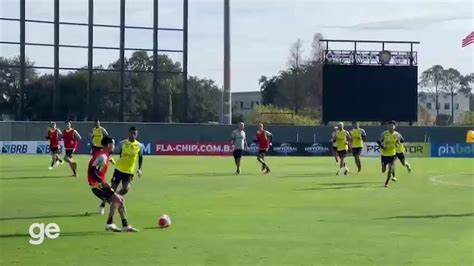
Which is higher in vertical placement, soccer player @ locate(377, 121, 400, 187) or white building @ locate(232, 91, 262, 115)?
white building @ locate(232, 91, 262, 115)

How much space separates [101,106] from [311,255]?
52.6m

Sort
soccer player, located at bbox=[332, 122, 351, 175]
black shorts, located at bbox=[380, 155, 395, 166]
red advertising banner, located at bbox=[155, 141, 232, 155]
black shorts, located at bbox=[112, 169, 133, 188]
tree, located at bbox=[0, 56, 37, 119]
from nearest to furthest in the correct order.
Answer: black shorts, located at bbox=[112, 169, 133, 188] < black shorts, located at bbox=[380, 155, 395, 166] < soccer player, located at bbox=[332, 122, 351, 175] < red advertising banner, located at bbox=[155, 141, 232, 155] < tree, located at bbox=[0, 56, 37, 119]

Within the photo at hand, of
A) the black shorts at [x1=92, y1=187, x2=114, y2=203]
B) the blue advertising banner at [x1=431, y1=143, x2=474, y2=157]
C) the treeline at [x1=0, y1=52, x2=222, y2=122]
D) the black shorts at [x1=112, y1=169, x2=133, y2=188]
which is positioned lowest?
the blue advertising banner at [x1=431, y1=143, x2=474, y2=157]

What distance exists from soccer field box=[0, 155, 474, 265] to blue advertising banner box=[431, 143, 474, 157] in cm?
3104

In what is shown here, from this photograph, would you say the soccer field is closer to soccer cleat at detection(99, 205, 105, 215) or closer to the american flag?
soccer cleat at detection(99, 205, 105, 215)

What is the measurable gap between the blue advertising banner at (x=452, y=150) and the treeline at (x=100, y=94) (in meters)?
19.2

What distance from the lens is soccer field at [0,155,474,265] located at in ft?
40.7

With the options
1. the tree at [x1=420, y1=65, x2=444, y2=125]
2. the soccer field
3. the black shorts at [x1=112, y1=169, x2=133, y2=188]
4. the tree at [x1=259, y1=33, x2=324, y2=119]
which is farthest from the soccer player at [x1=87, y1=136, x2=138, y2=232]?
the tree at [x1=420, y1=65, x2=444, y2=125]

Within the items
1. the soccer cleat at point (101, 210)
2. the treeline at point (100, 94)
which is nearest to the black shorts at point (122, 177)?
the soccer cleat at point (101, 210)

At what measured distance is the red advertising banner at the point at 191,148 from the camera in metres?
55.9

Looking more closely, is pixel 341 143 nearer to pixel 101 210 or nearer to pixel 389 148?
pixel 389 148

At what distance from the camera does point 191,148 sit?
56125 mm

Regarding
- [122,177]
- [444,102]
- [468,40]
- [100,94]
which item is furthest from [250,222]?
Answer: [444,102]

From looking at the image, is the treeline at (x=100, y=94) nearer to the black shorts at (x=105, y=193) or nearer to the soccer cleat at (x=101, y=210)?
the soccer cleat at (x=101, y=210)
